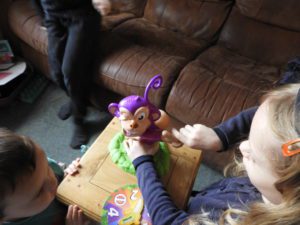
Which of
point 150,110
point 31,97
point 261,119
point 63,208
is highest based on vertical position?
point 261,119

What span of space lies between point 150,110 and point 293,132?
1.39 feet

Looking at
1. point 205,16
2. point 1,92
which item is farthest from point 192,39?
point 1,92

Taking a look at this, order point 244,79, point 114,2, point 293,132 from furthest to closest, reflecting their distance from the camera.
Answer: point 114,2, point 244,79, point 293,132

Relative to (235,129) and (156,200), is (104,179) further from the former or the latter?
(235,129)

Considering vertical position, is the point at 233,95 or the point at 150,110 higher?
the point at 150,110

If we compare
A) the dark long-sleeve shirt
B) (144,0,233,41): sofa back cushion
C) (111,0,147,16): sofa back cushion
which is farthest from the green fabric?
(111,0,147,16): sofa back cushion

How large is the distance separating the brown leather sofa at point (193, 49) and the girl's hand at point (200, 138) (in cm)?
36

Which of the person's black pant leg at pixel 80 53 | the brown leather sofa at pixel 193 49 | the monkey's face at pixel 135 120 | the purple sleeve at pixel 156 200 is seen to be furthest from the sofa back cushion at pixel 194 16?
the purple sleeve at pixel 156 200

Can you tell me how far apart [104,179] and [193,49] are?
991 millimetres

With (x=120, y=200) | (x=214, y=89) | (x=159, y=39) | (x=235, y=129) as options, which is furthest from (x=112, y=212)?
(x=159, y=39)

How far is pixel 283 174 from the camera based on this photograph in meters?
0.55

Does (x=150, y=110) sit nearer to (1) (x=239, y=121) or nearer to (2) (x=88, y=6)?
(1) (x=239, y=121)

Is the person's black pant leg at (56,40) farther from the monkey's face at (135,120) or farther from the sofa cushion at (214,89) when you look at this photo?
the monkey's face at (135,120)

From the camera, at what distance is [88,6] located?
1451 mm
